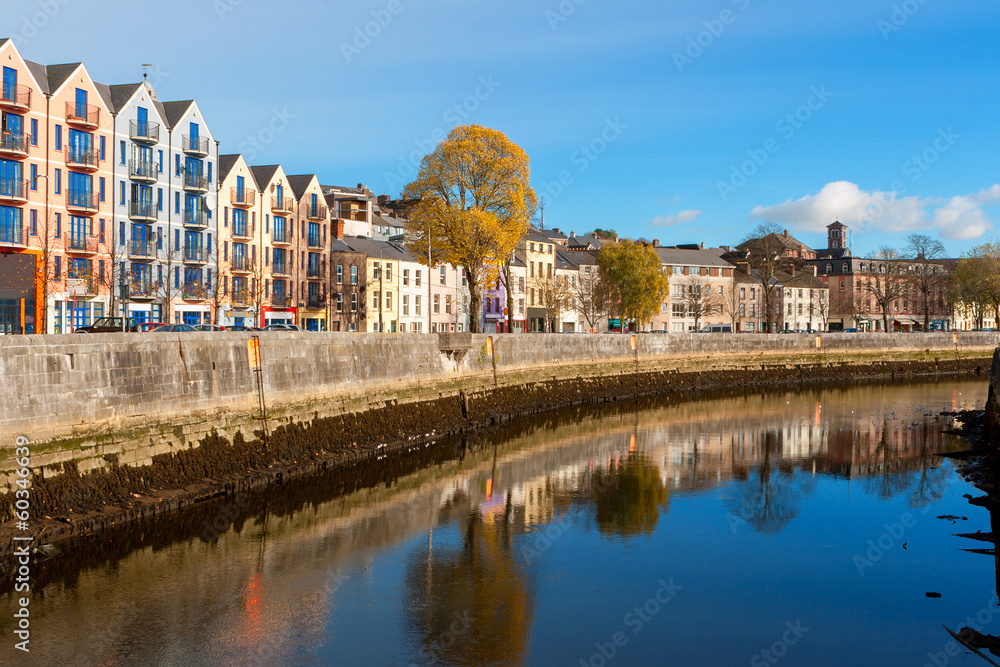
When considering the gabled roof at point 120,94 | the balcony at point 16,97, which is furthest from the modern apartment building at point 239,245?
the balcony at point 16,97

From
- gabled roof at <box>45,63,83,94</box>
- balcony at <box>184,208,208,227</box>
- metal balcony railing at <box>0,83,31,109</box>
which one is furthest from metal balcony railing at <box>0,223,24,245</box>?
balcony at <box>184,208,208,227</box>

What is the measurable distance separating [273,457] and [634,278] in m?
67.9

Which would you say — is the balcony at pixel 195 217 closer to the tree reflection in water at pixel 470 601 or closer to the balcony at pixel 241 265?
the balcony at pixel 241 265

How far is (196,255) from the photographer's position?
205 ft

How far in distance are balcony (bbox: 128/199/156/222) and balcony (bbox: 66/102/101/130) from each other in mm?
5501

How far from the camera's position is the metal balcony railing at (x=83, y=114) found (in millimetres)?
51875

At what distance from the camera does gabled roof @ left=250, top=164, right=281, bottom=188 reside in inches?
2745

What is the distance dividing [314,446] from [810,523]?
14875 millimetres

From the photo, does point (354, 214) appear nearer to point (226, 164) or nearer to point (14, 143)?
point (226, 164)

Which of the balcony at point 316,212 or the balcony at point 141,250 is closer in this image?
the balcony at point 141,250

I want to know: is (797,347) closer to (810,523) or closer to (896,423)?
(896,423)

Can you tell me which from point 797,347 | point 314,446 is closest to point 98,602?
point 314,446

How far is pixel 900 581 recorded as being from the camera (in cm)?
1809

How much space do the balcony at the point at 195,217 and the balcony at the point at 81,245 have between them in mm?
8696
